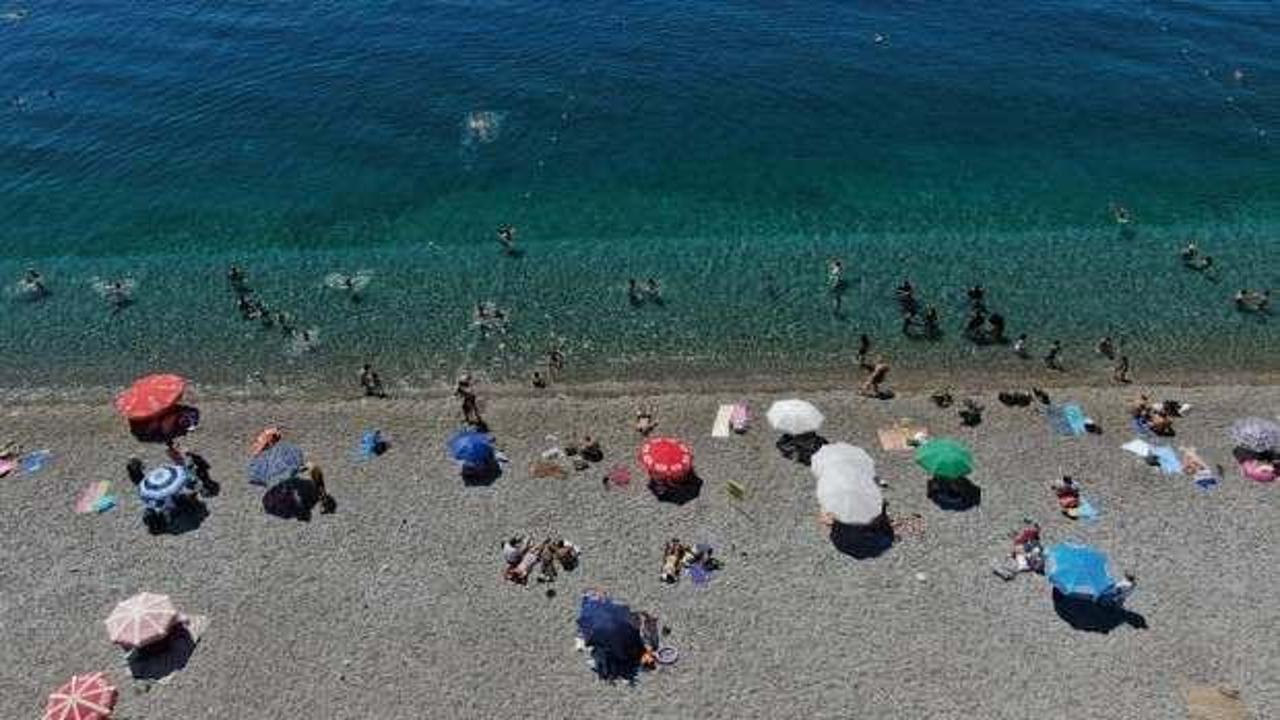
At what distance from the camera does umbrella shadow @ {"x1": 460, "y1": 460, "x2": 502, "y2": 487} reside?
35469 millimetres

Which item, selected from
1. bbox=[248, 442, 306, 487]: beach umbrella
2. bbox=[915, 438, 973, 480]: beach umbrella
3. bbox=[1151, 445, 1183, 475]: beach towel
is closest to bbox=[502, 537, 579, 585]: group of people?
bbox=[248, 442, 306, 487]: beach umbrella

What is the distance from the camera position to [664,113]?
62375 mm

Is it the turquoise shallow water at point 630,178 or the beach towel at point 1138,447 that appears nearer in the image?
the beach towel at point 1138,447

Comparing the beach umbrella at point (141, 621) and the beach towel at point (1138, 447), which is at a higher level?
the beach towel at point (1138, 447)

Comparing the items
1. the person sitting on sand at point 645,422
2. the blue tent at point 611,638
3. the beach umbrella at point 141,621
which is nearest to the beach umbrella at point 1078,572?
the blue tent at point 611,638

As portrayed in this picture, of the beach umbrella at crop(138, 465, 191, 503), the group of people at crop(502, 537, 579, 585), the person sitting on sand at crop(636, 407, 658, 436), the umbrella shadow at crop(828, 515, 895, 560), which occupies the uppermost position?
the umbrella shadow at crop(828, 515, 895, 560)

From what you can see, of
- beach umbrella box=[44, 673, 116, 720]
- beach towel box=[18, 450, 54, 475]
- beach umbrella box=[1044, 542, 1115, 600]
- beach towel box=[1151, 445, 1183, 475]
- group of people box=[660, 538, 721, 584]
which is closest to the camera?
beach umbrella box=[44, 673, 116, 720]

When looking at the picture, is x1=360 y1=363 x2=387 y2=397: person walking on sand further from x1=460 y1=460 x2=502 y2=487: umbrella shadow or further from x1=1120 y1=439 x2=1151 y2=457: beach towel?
x1=1120 y1=439 x2=1151 y2=457: beach towel

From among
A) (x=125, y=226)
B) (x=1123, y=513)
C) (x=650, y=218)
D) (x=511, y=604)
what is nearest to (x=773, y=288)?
(x=650, y=218)

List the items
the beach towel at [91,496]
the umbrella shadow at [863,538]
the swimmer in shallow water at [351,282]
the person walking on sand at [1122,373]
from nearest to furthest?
the umbrella shadow at [863,538], the beach towel at [91,496], the person walking on sand at [1122,373], the swimmer in shallow water at [351,282]

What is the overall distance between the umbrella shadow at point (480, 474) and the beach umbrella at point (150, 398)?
12685mm

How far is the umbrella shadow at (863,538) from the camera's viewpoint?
31969 millimetres

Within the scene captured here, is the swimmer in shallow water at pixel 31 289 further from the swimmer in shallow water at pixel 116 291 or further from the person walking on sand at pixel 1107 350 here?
the person walking on sand at pixel 1107 350

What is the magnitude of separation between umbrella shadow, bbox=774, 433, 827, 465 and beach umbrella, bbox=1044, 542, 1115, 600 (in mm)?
9176
